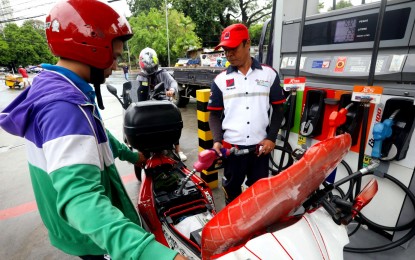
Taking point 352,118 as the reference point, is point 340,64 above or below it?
above

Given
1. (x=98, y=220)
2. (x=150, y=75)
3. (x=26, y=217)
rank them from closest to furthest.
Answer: (x=98, y=220) < (x=26, y=217) < (x=150, y=75)

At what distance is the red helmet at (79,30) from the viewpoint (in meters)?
1.04

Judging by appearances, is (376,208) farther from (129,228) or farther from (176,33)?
(176,33)

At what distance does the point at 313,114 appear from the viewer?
2.46 m

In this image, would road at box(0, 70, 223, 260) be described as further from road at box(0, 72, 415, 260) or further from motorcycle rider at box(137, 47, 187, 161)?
motorcycle rider at box(137, 47, 187, 161)

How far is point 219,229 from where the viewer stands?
81 cm

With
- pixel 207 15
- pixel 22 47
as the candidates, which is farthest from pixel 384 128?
pixel 22 47

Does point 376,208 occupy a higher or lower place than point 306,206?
lower

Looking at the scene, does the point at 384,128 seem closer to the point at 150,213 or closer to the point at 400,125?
the point at 400,125

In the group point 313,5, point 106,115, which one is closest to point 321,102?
point 313,5

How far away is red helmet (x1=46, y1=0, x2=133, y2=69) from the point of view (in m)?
1.04

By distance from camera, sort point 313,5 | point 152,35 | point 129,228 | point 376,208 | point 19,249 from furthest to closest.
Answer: point 152,35 → point 313,5 → point 19,249 → point 376,208 → point 129,228

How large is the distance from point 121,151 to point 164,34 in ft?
95.2

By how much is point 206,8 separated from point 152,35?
744cm
